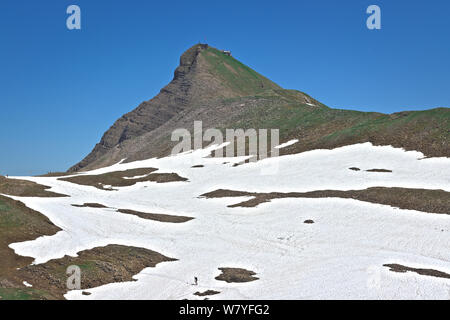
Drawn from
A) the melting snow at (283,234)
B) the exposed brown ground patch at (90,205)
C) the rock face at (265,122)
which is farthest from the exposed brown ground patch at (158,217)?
the rock face at (265,122)

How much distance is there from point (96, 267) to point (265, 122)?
3404 inches

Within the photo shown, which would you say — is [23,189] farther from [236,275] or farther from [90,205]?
[236,275]

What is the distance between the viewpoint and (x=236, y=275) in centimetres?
3186

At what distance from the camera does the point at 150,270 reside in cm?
3388

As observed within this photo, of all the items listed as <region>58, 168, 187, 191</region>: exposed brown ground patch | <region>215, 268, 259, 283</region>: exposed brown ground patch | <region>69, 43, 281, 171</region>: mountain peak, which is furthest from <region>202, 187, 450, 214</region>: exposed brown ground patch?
<region>69, 43, 281, 171</region>: mountain peak

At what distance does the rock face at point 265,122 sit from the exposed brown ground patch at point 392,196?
16534mm

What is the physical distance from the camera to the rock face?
246 feet

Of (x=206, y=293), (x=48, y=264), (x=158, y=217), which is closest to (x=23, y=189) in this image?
(x=158, y=217)

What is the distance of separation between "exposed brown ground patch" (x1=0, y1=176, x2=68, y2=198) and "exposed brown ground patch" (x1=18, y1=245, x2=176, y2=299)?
33043 millimetres

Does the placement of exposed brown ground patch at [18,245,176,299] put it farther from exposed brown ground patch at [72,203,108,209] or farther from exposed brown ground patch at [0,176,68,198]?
exposed brown ground patch at [0,176,68,198]

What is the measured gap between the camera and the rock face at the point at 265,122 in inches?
2950
